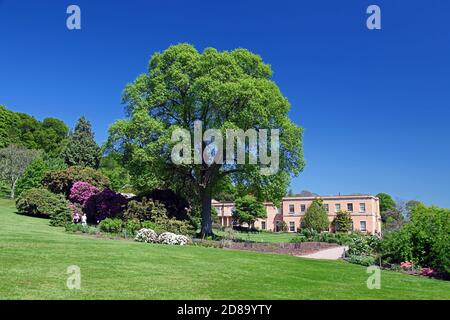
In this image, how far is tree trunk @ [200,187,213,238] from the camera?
28156 mm

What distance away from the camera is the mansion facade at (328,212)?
62250 mm

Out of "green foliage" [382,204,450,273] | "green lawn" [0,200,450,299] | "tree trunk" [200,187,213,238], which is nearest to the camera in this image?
"green lawn" [0,200,450,299]

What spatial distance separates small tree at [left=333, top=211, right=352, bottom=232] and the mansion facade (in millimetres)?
1374

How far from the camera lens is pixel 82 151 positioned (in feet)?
184

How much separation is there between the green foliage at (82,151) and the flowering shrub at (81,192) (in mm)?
20793

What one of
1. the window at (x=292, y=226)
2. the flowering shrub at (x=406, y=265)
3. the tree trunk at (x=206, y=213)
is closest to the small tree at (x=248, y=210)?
the window at (x=292, y=226)

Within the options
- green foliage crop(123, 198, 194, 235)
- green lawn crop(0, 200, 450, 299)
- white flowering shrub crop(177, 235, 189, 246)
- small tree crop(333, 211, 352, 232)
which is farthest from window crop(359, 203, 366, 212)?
green lawn crop(0, 200, 450, 299)

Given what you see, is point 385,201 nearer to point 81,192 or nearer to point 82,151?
point 82,151

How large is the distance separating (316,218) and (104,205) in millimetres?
34234

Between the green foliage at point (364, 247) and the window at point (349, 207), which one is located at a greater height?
the window at point (349, 207)

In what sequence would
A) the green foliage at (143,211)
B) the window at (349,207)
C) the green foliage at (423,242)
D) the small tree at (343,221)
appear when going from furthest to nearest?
the window at (349,207) < the small tree at (343,221) < the green foliage at (143,211) < the green foliage at (423,242)

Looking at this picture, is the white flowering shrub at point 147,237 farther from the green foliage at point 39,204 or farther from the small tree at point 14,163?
the small tree at point 14,163

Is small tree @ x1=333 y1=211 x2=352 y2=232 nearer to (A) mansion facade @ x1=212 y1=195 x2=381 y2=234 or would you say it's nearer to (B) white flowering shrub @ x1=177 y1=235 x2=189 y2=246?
(A) mansion facade @ x1=212 y1=195 x2=381 y2=234
